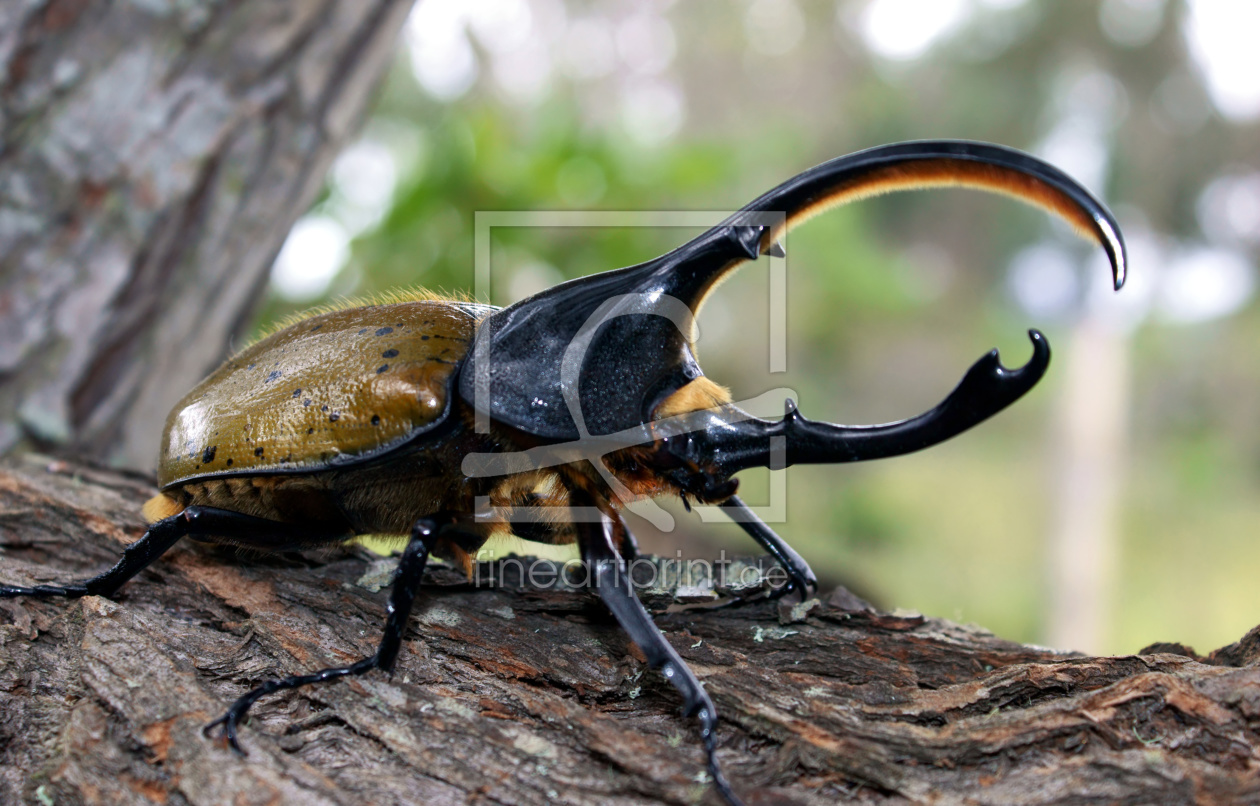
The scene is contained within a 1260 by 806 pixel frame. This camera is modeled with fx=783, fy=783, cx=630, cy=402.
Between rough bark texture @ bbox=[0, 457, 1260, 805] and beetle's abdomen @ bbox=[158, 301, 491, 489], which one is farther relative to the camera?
beetle's abdomen @ bbox=[158, 301, 491, 489]

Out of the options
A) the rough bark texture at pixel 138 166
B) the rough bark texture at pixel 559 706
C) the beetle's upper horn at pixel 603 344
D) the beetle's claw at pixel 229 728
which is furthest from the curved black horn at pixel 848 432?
the rough bark texture at pixel 138 166

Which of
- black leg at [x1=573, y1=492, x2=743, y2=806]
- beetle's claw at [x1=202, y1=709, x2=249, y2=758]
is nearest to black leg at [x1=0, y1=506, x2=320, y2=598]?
beetle's claw at [x1=202, y1=709, x2=249, y2=758]

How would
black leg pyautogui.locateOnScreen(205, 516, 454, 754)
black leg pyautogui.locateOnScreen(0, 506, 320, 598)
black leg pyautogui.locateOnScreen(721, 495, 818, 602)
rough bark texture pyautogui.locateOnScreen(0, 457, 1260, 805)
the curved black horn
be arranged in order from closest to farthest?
1. rough bark texture pyautogui.locateOnScreen(0, 457, 1260, 805)
2. the curved black horn
3. black leg pyautogui.locateOnScreen(205, 516, 454, 754)
4. black leg pyautogui.locateOnScreen(0, 506, 320, 598)
5. black leg pyautogui.locateOnScreen(721, 495, 818, 602)

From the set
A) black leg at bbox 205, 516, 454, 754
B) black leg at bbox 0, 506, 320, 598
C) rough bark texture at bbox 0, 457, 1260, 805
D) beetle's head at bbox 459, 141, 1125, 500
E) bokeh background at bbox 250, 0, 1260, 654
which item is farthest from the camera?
bokeh background at bbox 250, 0, 1260, 654

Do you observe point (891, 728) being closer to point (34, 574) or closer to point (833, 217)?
point (34, 574)

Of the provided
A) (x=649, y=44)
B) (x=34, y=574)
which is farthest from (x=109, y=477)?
(x=649, y=44)

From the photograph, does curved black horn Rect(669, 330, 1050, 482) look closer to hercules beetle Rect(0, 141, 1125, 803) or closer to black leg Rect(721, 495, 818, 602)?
hercules beetle Rect(0, 141, 1125, 803)

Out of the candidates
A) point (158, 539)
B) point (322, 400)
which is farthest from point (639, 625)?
point (158, 539)
